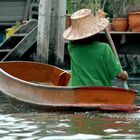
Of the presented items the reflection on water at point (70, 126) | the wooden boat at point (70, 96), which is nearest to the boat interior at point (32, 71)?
the wooden boat at point (70, 96)

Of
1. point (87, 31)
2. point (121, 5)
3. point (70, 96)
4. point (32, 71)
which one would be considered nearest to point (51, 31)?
point (32, 71)

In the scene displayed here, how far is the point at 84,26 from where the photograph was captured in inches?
359

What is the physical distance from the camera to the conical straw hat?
9016 millimetres

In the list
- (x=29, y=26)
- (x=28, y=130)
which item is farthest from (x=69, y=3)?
(x=28, y=130)

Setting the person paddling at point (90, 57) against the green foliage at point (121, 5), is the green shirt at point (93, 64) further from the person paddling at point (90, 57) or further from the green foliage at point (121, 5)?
the green foliage at point (121, 5)

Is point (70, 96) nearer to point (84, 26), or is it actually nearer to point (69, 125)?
point (84, 26)

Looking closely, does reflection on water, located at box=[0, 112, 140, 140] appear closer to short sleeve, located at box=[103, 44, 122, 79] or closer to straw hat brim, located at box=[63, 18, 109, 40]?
short sleeve, located at box=[103, 44, 122, 79]

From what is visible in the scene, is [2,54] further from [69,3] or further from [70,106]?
[70,106]

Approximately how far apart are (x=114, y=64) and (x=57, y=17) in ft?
22.9

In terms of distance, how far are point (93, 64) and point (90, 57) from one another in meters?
0.10

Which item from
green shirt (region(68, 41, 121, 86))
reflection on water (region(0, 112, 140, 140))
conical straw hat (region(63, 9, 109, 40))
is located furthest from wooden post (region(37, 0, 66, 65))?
reflection on water (region(0, 112, 140, 140))

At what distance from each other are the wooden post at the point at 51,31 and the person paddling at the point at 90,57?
6.21m

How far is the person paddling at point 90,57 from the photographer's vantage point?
29.3ft

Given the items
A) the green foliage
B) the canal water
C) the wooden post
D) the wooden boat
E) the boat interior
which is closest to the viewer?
the canal water
